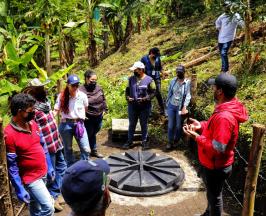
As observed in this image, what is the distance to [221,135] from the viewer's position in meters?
3.86

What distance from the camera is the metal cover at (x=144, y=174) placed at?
5.93m

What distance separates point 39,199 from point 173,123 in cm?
390

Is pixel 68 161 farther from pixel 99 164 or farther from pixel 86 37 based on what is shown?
pixel 86 37

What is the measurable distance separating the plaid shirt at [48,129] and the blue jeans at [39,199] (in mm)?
777

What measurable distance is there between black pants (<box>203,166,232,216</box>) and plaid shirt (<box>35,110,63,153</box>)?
6.54ft

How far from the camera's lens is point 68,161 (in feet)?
20.6

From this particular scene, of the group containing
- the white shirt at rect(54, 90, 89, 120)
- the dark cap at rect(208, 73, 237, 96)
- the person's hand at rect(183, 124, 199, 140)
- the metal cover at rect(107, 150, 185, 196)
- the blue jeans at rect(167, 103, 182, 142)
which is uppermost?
the dark cap at rect(208, 73, 237, 96)

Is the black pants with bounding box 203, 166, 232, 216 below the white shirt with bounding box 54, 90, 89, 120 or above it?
below

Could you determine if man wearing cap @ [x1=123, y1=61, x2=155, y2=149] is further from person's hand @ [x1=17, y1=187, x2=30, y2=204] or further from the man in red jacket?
person's hand @ [x1=17, y1=187, x2=30, y2=204]

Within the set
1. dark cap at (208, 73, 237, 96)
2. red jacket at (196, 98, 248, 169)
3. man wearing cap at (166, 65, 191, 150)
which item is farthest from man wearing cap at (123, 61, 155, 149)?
dark cap at (208, 73, 237, 96)

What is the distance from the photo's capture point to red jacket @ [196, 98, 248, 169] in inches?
152

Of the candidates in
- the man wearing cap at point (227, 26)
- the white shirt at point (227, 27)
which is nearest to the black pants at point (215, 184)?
the man wearing cap at point (227, 26)

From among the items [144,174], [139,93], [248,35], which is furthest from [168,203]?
[248,35]

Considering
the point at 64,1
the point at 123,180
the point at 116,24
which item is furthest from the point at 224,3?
the point at 116,24
